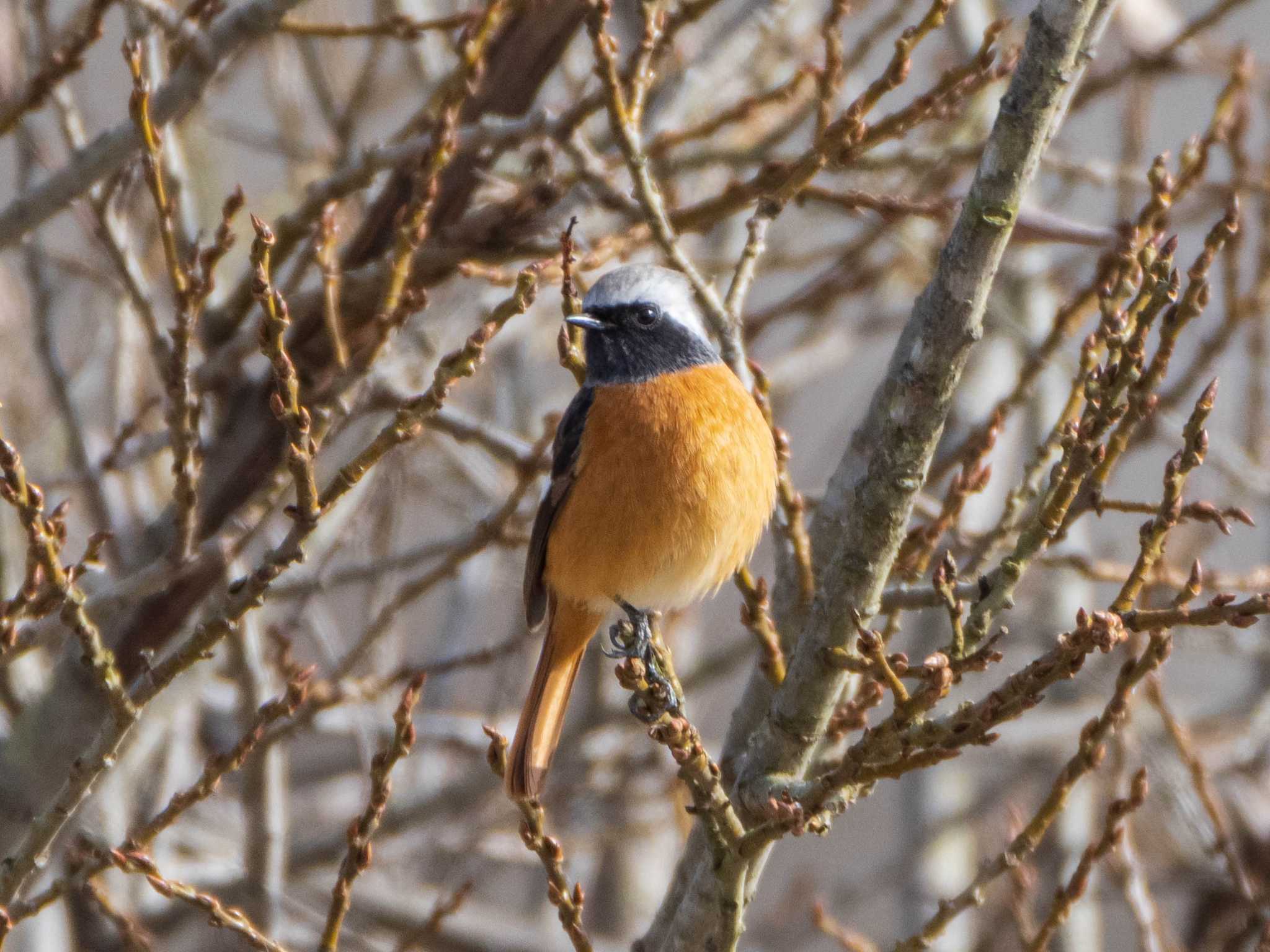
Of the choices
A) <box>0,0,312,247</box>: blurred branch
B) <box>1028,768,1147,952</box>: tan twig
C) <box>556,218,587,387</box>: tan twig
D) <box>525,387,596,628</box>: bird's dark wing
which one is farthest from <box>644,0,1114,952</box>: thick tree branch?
<box>0,0,312,247</box>: blurred branch

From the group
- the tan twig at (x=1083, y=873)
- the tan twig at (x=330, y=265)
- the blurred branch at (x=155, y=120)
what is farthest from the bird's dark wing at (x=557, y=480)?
the tan twig at (x=1083, y=873)

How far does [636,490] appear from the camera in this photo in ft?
11.7

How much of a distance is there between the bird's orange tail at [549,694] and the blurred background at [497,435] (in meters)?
0.26

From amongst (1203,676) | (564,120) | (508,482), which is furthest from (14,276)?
(1203,676)

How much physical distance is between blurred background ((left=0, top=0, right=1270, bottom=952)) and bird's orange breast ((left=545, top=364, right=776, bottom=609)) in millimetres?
223

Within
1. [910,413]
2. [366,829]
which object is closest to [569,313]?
[910,413]

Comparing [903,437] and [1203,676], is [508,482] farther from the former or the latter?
[1203,676]

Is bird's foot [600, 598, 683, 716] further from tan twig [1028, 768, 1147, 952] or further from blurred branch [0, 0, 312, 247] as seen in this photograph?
blurred branch [0, 0, 312, 247]

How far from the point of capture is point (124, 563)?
3.99m

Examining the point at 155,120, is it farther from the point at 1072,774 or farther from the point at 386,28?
the point at 1072,774

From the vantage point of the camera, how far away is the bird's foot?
8.78 feet

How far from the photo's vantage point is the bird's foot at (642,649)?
8.78ft

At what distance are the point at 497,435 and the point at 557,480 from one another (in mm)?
249

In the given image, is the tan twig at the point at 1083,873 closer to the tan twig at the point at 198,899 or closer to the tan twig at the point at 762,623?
the tan twig at the point at 762,623
